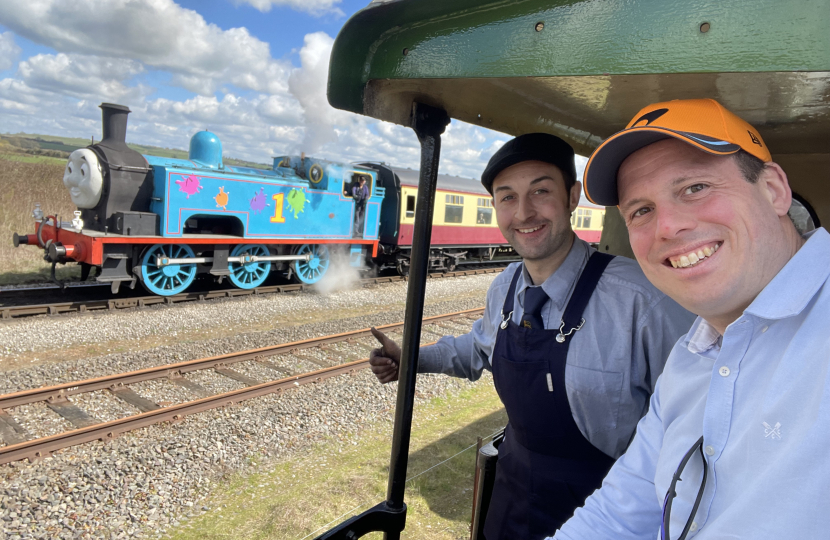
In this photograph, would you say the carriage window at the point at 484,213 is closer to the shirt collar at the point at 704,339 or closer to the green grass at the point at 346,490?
the green grass at the point at 346,490

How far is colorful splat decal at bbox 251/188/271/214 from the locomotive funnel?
2665 mm

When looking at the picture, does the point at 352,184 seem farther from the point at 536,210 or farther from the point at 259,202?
the point at 536,210

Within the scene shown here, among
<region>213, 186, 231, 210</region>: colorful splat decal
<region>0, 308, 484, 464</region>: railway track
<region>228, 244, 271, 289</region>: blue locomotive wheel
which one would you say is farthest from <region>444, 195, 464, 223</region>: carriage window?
<region>0, 308, 484, 464</region>: railway track

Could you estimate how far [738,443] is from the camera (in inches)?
35.0

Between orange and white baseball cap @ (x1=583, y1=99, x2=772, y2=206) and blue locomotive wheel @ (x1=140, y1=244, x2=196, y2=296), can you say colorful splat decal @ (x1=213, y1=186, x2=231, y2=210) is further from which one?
orange and white baseball cap @ (x1=583, y1=99, x2=772, y2=206)

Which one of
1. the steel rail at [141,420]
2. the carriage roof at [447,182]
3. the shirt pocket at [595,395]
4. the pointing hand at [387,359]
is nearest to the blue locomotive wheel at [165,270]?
the steel rail at [141,420]

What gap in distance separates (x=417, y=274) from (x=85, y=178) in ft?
34.1

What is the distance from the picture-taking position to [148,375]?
5.82 metres

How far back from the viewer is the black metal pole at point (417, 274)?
177cm

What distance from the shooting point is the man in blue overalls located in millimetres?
1678

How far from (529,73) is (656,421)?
893 millimetres

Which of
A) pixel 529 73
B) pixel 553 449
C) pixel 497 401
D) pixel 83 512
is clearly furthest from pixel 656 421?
pixel 497 401

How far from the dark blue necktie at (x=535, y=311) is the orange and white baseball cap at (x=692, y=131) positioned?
698 millimetres

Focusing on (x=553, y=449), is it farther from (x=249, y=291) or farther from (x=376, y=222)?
(x=376, y=222)
